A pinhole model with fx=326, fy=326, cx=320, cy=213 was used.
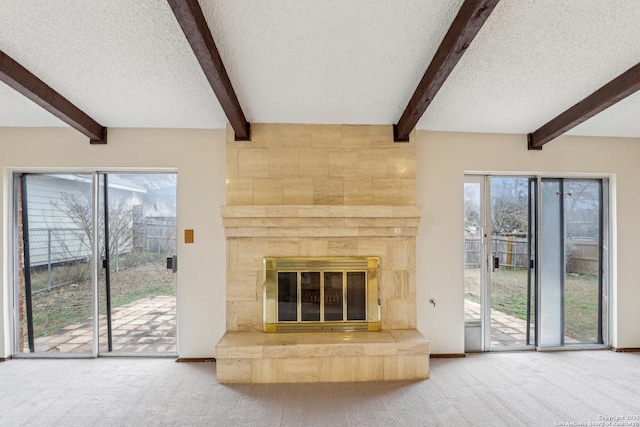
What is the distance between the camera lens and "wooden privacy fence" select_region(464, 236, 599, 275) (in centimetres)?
348

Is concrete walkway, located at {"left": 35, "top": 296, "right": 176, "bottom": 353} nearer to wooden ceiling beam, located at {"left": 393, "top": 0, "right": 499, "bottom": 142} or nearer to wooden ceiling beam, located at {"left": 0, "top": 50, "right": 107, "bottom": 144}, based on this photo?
wooden ceiling beam, located at {"left": 0, "top": 50, "right": 107, "bottom": 144}

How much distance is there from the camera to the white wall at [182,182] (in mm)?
3227

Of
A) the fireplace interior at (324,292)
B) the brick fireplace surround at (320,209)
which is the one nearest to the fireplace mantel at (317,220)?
the brick fireplace surround at (320,209)

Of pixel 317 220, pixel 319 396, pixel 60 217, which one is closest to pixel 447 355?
pixel 319 396

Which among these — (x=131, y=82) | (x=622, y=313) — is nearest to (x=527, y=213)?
(x=622, y=313)

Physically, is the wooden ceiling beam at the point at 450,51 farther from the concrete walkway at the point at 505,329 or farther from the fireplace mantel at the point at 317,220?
the concrete walkway at the point at 505,329

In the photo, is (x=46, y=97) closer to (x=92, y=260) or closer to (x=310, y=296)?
(x=92, y=260)

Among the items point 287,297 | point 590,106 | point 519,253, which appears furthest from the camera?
point 519,253

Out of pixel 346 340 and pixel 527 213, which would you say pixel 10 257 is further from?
pixel 527 213

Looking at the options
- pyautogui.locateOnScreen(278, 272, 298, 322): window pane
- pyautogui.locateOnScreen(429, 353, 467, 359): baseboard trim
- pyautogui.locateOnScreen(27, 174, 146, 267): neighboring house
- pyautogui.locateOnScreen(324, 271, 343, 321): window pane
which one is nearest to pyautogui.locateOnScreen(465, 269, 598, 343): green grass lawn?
pyautogui.locateOnScreen(429, 353, 467, 359): baseboard trim

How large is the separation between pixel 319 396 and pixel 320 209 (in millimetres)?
1567

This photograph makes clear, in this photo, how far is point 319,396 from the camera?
2562 mm

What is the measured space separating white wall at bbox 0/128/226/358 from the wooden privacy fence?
2602 mm

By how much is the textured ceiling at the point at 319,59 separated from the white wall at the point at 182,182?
169mm
